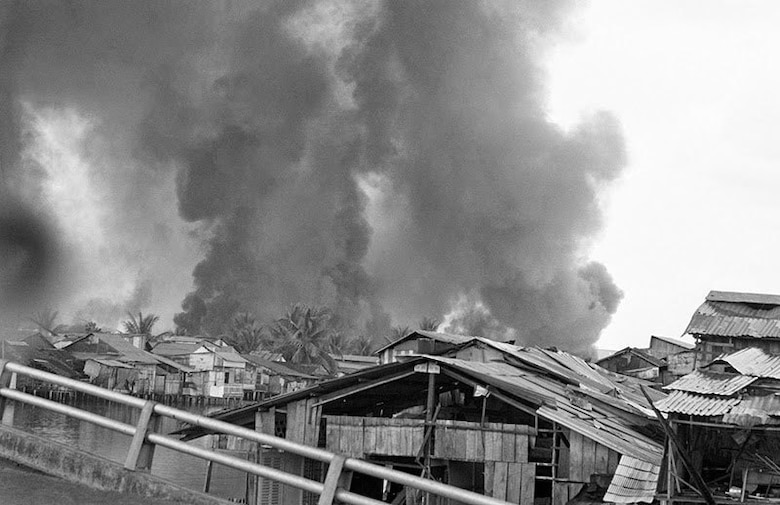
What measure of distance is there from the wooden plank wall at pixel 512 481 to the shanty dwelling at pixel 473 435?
0.08ft

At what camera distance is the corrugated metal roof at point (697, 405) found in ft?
75.7

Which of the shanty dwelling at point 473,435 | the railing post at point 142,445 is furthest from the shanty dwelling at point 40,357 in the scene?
the railing post at point 142,445

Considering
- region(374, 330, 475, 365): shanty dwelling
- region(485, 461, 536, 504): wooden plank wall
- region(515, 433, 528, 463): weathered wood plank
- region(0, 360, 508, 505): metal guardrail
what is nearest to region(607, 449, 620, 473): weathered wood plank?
Result: region(485, 461, 536, 504): wooden plank wall

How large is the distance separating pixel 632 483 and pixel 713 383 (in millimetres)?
3721

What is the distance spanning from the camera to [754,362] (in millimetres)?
25266

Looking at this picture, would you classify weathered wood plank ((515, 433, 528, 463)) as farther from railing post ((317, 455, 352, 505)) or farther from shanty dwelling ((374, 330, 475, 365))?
shanty dwelling ((374, 330, 475, 365))

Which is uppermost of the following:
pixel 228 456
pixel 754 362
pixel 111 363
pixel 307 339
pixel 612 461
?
pixel 307 339

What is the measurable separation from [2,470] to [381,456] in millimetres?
17464

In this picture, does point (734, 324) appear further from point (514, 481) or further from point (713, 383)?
point (514, 481)

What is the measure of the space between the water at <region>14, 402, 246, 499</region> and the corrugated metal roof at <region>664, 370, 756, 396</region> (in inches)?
600

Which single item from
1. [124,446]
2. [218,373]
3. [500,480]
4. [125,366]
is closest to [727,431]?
[500,480]

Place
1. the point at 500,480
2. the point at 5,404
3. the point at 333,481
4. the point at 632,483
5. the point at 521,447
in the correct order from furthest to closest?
the point at 521,447 → the point at 500,480 → the point at 632,483 → the point at 5,404 → the point at 333,481

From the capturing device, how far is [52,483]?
9.74 m

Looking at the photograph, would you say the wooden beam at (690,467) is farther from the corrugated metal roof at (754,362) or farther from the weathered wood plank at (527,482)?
the weathered wood plank at (527,482)
